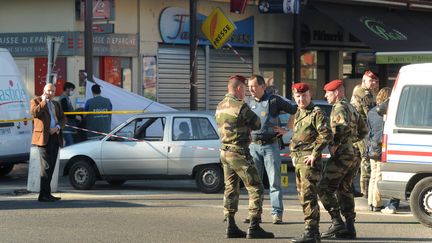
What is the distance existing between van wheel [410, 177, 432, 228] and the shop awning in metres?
13.7

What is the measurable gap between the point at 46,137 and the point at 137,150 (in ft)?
6.61

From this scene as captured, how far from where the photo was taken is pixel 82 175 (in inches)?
578

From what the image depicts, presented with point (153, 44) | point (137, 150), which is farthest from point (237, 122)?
point (153, 44)

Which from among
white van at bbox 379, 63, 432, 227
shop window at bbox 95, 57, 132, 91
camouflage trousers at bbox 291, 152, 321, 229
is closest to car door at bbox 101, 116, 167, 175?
white van at bbox 379, 63, 432, 227

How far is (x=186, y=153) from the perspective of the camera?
1420cm

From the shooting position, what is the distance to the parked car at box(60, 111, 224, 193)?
14.2 meters

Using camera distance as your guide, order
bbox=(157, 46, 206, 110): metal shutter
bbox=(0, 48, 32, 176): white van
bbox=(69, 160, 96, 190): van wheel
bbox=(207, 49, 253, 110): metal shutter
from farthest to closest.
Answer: bbox=(207, 49, 253, 110): metal shutter
bbox=(157, 46, 206, 110): metal shutter
bbox=(0, 48, 32, 176): white van
bbox=(69, 160, 96, 190): van wheel

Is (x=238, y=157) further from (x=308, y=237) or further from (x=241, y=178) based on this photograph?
(x=308, y=237)

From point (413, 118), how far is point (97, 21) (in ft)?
36.4

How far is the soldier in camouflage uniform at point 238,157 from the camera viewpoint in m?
9.49

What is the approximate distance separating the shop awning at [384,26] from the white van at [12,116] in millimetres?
10944

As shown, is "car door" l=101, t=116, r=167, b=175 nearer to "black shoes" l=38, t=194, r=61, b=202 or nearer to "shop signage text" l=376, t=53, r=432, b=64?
"black shoes" l=38, t=194, r=61, b=202

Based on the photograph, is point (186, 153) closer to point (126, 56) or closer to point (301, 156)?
point (301, 156)

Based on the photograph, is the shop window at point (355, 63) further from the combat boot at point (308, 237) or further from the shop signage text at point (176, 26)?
the combat boot at point (308, 237)
